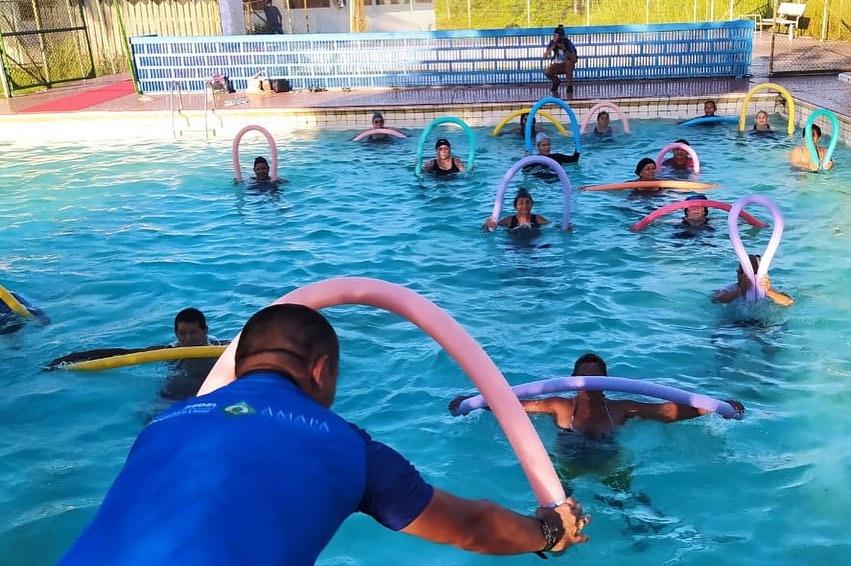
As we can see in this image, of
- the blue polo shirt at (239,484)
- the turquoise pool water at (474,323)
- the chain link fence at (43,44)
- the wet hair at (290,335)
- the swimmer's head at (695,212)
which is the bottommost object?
the turquoise pool water at (474,323)

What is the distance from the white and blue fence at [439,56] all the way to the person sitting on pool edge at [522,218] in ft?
38.3

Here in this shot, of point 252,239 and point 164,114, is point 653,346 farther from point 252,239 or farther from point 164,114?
point 164,114

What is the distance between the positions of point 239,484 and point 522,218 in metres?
9.35

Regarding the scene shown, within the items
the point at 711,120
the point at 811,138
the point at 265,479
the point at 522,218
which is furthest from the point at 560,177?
the point at 265,479

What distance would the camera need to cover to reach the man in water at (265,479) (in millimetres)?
2113

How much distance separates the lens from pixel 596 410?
6.22 metres

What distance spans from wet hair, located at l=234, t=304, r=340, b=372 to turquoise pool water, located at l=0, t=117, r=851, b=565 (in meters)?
2.90

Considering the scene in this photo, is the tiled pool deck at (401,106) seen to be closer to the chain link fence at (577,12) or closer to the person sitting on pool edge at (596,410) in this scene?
the chain link fence at (577,12)

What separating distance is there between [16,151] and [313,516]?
1878 centimetres

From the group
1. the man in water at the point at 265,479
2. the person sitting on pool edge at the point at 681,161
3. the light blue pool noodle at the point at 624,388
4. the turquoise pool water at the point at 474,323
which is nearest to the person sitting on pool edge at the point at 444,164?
the turquoise pool water at the point at 474,323

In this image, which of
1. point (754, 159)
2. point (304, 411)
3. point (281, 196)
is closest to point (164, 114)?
point (281, 196)

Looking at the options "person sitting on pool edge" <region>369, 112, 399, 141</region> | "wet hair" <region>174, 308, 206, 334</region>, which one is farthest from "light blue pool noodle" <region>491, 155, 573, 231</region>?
"person sitting on pool edge" <region>369, 112, 399, 141</region>

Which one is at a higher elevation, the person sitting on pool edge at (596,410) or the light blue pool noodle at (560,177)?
the light blue pool noodle at (560,177)

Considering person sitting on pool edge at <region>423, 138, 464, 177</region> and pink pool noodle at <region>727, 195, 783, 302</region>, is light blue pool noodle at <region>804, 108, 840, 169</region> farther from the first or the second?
pink pool noodle at <region>727, 195, 783, 302</region>
